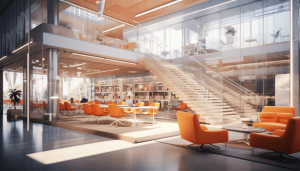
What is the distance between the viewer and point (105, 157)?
4258 mm

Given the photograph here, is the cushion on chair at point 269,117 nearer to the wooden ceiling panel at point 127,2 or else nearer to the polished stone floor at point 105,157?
the polished stone floor at point 105,157

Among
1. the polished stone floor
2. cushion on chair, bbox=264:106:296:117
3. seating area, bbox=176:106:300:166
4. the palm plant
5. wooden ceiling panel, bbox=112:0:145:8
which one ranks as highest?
wooden ceiling panel, bbox=112:0:145:8

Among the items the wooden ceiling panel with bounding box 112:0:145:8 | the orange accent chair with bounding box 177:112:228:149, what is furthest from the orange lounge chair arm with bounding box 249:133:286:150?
the wooden ceiling panel with bounding box 112:0:145:8

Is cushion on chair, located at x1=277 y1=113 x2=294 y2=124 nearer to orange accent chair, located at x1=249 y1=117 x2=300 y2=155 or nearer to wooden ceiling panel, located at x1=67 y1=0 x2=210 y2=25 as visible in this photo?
orange accent chair, located at x1=249 y1=117 x2=300 y2=155

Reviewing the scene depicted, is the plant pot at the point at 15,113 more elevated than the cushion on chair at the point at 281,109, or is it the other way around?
the cushion on chair at the point at 281,109

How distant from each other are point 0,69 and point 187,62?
13.3m

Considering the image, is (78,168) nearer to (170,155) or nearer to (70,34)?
(170,155)

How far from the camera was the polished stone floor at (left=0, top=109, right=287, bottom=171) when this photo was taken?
3.68 m

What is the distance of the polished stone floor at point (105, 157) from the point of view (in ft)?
12.1

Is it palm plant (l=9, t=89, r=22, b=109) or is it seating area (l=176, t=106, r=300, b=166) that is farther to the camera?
palm plant (l=9, t=89, r=22, b=109)

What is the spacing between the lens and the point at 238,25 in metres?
11.5

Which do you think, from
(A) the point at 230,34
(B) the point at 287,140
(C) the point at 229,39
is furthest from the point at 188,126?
(A) the point at 230,34

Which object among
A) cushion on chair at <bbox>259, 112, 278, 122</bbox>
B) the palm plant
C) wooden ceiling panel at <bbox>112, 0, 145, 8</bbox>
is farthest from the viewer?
the palm plant

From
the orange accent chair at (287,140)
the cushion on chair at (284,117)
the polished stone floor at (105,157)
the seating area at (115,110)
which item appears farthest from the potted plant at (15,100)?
the cushion on chair at (284,117)
